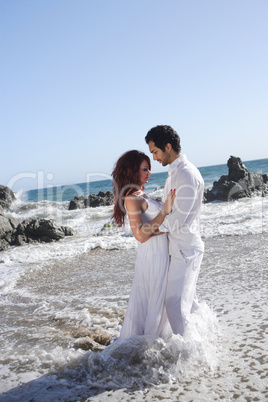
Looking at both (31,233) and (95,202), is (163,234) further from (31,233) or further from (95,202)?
(95,202)

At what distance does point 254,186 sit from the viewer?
2483cm

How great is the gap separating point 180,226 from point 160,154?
0.66 m

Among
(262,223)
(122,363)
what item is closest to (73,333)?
(122,363)

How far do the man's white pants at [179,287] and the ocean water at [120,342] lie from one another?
0.43ft

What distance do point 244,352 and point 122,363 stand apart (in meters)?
1.12

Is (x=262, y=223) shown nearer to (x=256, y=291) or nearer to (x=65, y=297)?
(x=256, y=291)

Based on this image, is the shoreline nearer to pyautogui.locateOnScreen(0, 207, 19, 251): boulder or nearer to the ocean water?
the ocean water

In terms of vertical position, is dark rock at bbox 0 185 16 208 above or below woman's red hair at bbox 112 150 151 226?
below

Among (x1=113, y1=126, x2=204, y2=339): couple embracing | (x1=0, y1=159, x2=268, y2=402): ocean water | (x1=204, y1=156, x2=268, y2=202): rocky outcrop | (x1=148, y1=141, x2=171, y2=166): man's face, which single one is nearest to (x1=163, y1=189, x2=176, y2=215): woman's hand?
(x1=113, y1=126, x2=204, y2=339): couple embracing

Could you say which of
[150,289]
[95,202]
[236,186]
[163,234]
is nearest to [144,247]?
[163,234]

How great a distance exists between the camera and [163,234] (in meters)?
3.20

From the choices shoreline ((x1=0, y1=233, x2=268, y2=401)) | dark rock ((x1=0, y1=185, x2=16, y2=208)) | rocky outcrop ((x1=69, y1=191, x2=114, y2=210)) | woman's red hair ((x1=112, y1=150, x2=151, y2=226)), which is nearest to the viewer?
shoreline ((x1=0, y1=233, x2=268, y2=401))

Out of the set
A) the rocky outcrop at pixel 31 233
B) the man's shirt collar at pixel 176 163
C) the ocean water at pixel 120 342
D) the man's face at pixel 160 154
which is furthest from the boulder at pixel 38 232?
the man's shirt collar at pixel 176 163

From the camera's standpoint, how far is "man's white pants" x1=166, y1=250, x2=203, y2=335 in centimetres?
307
